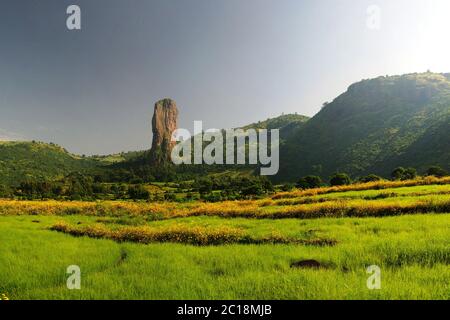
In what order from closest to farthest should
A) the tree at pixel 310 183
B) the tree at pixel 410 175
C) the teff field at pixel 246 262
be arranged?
the teff field at pixel 246 262 → the tree at pixel 410 175 → the tree at pixel 310 183

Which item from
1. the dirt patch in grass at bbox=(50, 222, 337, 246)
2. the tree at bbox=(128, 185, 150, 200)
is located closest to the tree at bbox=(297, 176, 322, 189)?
the tree at bbox=(128, 185, 150, 200)

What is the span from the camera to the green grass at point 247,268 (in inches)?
305

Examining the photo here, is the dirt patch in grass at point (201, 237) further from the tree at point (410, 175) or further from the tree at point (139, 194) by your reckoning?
the tree at point (139, 194)

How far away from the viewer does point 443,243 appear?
1092 centimetres

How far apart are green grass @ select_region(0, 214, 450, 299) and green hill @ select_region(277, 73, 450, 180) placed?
8079 centimetres

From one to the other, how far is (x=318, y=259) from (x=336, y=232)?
4828 mm

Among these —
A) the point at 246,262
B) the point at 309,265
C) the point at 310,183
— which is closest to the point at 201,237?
the point at 246,262

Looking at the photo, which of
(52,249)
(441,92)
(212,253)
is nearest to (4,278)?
(52,249)

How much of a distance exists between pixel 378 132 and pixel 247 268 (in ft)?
440

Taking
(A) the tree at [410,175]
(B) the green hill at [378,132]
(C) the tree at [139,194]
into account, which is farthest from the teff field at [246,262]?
(B) the green hill at [378,132]

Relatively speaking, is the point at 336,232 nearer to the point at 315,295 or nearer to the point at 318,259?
the point at 318,259

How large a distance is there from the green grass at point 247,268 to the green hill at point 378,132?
80.8 metres

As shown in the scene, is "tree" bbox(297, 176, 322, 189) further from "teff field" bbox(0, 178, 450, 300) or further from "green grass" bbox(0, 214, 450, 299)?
"green grass" bbox(0, 214, 450, 299)

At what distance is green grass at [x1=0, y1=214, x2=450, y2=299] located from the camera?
25.4 feet
